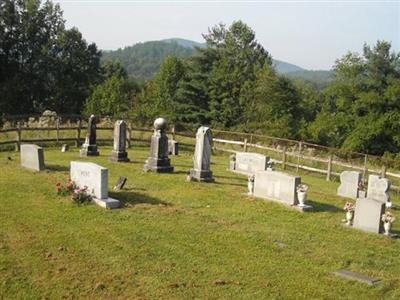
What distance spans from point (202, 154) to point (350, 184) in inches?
211

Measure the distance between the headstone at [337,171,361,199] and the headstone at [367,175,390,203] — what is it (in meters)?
0.85

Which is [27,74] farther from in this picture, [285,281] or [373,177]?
[285,281]

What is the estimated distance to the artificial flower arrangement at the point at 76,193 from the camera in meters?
13.1

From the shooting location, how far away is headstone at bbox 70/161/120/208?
13000mm

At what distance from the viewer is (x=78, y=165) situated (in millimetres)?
13836

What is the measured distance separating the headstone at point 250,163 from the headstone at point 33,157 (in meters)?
7.94

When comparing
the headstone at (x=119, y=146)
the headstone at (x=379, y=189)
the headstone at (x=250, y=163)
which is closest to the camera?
the headstone at (x=379, y=189)

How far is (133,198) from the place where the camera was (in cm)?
1426

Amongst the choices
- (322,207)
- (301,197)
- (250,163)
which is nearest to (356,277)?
(301,197)

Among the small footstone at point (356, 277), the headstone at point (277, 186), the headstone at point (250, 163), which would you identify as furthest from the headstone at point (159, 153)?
the small footstone at point (356, 277)

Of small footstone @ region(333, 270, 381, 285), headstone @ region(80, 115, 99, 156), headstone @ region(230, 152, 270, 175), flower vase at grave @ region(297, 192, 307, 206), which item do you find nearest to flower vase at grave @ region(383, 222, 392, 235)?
flower vase at grave @ region(297, 192, 307, 206)

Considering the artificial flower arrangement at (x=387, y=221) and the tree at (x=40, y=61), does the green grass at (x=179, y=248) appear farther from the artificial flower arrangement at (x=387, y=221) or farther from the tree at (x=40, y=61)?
the tree at (x=40, y=61)

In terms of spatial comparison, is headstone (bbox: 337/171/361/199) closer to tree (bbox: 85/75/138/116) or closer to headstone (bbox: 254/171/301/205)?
headstone (bbox: 254/171/301/205)

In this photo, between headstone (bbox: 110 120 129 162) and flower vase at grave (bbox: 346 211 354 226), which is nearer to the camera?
flower vase at grave (bbox: 346 211 354 226)
